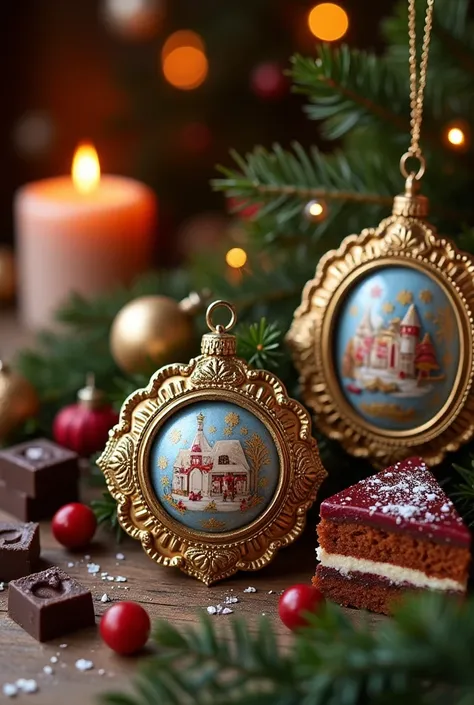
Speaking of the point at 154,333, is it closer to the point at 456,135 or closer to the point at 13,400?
the point at 13,400

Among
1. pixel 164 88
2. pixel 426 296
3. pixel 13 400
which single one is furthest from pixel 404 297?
pixel 164 88

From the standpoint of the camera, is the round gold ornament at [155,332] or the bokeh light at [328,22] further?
the bokeh light at [328,22]

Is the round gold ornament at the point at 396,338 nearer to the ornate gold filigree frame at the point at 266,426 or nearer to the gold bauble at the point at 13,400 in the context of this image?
the ornate gold filigree frame at the point at 266,426

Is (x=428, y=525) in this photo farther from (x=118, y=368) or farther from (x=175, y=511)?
(x=118, y=368)

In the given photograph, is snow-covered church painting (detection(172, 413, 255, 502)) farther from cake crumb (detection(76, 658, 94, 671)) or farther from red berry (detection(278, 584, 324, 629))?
cake crumb (detection(76, 658, 94, 671))

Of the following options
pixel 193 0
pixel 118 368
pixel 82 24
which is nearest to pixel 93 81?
pixel 82 24

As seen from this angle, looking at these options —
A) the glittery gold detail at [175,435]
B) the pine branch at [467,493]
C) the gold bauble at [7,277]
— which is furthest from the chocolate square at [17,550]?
the gold bauble at [7,277]
